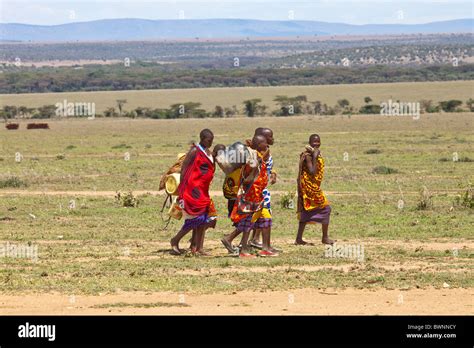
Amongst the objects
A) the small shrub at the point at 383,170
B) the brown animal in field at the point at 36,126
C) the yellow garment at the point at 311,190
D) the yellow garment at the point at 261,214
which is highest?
the yellow garment at the point at 311,190

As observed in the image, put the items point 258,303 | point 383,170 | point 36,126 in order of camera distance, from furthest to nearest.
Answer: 1. point 36,126
2. point 383,170
3. point 258,303

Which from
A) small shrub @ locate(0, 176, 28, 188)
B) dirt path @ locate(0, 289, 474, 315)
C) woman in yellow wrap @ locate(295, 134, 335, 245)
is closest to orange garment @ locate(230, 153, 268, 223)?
woman in yellow wrap @ locate(295, 134, 335, 245)

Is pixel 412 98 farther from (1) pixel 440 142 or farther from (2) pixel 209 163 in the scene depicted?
(2) pixel 209 163

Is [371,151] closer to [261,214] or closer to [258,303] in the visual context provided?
[261,214]

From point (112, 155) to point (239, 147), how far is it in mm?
20382

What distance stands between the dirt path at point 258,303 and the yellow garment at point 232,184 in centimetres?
272

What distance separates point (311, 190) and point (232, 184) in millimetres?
1296

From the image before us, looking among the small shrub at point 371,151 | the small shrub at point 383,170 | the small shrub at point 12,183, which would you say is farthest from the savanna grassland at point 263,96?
the small shrub at point 12,183

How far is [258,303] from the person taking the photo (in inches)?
412

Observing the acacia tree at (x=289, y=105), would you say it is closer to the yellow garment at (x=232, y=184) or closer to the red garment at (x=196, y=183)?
the yellow garment at (x=232, y=184)

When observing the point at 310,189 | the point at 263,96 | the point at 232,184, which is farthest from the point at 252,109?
the point at 232,184

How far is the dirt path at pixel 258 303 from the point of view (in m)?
10.0

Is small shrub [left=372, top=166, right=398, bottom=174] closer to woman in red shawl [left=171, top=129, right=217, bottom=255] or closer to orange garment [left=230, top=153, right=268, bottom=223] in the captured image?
orange garment [left=230, top=153, right=268, bottom=223]
